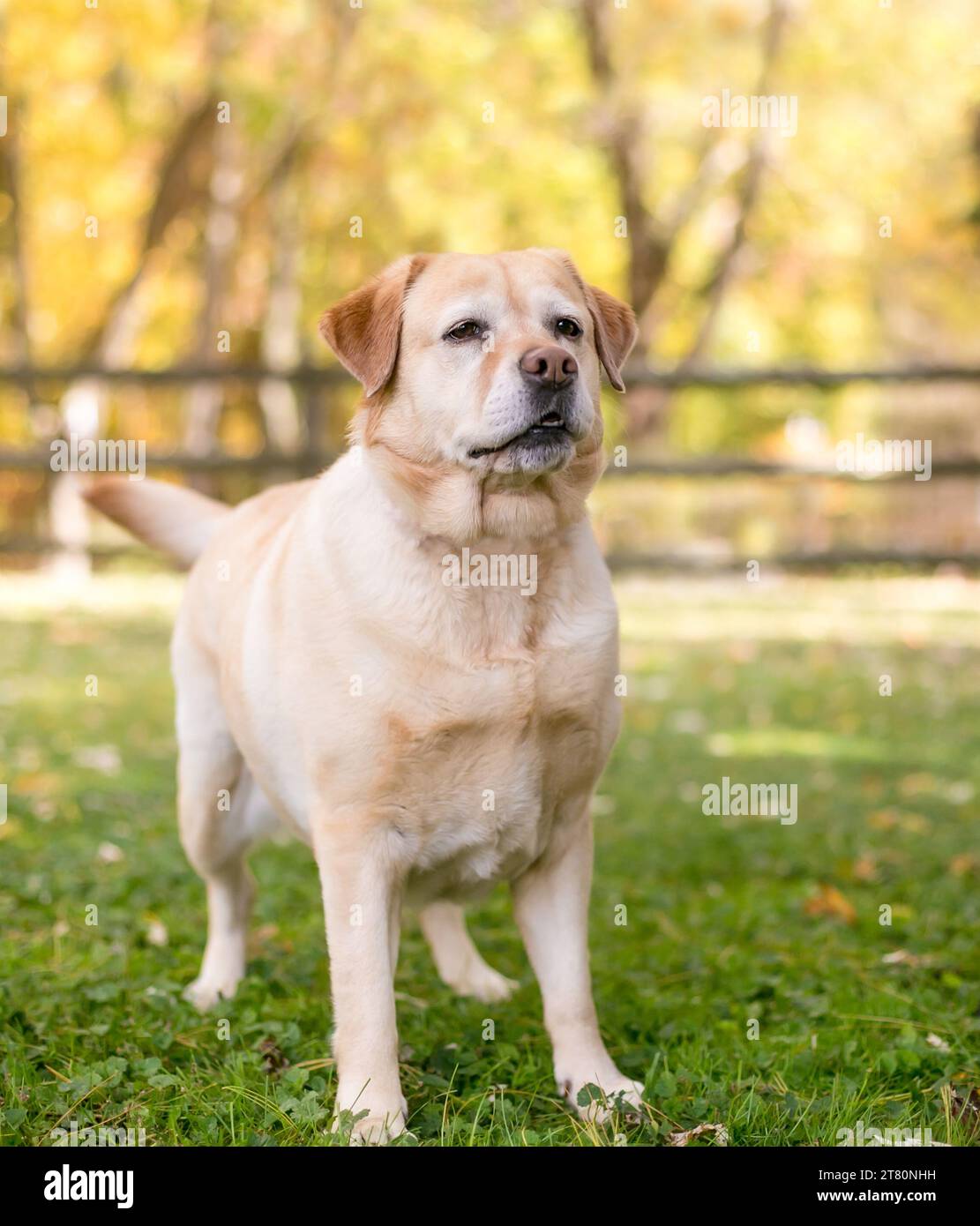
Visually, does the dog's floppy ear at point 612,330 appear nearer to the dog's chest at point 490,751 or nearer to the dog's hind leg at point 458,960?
the dog's chest at point 490,751

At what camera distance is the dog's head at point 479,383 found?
3.11 m

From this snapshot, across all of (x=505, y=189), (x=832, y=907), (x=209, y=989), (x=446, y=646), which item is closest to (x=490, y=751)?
(x=446, y=646)

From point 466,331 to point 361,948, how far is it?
1367 mm

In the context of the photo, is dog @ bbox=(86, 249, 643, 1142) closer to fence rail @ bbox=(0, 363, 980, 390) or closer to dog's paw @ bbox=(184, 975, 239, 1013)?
dog's paw @ bbox=(184, 975, 239, 1013)

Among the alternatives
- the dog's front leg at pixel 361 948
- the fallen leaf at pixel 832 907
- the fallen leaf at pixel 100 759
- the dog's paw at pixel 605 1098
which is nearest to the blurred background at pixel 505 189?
the fallen leaf at pixel 100 759

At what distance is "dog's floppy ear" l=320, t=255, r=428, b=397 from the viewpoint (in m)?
3.26

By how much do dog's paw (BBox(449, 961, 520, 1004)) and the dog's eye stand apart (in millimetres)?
1707

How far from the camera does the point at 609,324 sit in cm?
358

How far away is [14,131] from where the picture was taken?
54.5 ft

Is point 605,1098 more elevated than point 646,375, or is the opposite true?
point 646,375

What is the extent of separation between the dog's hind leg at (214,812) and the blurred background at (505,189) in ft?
31.3

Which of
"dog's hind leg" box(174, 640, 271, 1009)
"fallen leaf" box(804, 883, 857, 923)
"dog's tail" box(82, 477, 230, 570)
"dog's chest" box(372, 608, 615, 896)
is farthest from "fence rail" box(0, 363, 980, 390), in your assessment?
"dog's chest" box(372, 608, 615, 896)

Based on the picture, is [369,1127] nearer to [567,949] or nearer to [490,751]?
[567,949]

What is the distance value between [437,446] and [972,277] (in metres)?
23.5
